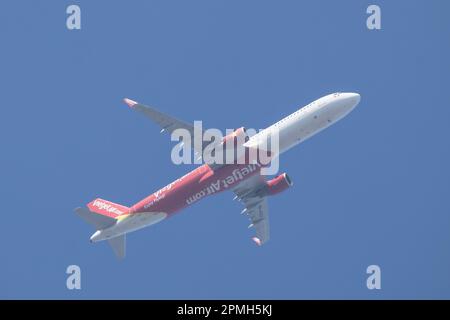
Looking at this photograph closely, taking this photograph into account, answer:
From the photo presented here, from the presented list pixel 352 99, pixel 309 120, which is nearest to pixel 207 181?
pixel 309 120

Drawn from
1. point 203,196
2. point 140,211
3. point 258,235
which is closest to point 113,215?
point 140,211

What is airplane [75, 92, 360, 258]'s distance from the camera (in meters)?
79.2

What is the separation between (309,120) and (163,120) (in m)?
12.7

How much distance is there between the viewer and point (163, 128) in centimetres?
7919

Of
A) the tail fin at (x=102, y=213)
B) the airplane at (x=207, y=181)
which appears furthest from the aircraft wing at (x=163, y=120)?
the tail fin at (x=102, y=213)

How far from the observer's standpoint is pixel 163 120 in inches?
3098

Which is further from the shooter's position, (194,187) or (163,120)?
(194,187)

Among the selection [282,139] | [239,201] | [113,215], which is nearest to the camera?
[282,139]

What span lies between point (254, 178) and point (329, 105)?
12042mm

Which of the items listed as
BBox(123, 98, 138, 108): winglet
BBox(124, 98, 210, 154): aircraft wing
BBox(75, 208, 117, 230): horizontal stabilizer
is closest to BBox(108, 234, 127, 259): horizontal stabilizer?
BBox(75, 208, 117, 230): horizontal stabilizer

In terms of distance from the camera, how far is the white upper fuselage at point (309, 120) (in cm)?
7919

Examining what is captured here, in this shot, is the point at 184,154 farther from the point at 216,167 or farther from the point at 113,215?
the point at 113,215

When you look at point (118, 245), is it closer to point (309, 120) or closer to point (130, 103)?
point (130, 103)

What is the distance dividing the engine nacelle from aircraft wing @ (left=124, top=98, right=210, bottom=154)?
9.10 m
